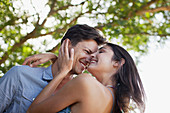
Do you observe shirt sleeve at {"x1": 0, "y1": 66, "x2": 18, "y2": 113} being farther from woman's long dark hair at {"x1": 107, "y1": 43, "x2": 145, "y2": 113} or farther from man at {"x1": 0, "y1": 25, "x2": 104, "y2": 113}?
woman's long dark hair at {"x1": 107, "y1": 43, "x2": 145, "y2": 113}

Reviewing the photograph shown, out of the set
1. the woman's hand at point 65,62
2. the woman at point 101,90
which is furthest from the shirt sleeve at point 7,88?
the woman's hand at point 65,62

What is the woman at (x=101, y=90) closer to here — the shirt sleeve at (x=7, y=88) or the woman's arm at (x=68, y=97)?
the woman's arm at (x=68, y=97)

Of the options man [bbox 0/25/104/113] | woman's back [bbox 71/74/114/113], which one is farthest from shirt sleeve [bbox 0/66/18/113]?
woman's back [bbox 71/74/114/113]

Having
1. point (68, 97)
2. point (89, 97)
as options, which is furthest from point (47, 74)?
point (89, 97)

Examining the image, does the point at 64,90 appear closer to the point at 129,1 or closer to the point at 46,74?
the point at 46,74

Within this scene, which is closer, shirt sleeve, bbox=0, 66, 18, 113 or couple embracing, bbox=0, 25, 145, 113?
couple embracing, bbox=0, 25, 145, 113

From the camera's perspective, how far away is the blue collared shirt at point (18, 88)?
8.84ft

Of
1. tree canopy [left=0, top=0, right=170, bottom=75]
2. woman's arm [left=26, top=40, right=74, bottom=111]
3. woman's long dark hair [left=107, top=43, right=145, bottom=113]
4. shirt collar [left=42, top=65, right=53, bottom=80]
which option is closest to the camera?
woman's arm [left=26, top=40, right=74, bottom=111]

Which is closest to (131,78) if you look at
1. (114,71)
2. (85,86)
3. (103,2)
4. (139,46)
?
(114,71)

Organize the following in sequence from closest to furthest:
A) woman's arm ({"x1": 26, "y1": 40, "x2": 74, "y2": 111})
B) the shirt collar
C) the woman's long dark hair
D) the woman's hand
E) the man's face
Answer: woman's arm ({"x1": 26, "y1": 40, "x2": 74, "y2": 111})
the woman's long dark hair
the woman's hand
the shirt collar
the man's face

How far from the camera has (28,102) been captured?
278cm

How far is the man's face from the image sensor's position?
11.1ft

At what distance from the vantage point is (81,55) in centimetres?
340

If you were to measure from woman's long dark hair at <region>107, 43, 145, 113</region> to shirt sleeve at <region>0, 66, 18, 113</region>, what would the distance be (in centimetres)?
128
